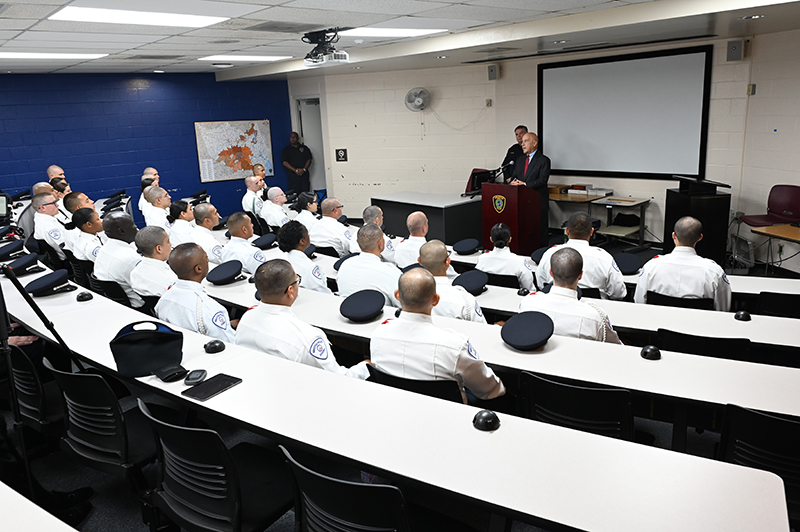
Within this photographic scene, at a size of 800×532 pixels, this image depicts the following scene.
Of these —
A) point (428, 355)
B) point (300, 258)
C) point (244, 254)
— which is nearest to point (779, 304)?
point (428, 355)

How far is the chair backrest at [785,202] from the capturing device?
20.3 feet

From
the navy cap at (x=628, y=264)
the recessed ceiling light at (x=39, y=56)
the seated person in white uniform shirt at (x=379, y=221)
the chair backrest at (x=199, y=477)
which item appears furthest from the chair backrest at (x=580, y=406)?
the recessed ceiling light at (x=39, y=56)

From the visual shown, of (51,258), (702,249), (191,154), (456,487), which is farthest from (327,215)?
(191,154)

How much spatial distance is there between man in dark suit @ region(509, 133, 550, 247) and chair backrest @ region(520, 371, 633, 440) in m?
5.06

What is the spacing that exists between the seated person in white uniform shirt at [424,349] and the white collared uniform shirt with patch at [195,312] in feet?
3.72

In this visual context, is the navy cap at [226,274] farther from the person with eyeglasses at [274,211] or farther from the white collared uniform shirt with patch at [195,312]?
the person with eyeglasses at [274,211]

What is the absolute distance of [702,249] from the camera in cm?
620

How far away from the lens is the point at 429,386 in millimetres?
2340

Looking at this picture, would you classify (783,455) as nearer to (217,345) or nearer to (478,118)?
(217,345)

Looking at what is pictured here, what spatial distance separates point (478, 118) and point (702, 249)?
4.29 metres

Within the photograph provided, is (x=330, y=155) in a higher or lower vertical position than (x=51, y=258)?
higher

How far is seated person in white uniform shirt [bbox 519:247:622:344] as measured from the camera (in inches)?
115

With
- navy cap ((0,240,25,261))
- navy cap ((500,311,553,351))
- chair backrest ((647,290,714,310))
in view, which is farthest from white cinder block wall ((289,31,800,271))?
navy cap ((0,240,25,261))

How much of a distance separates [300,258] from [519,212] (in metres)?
3.49
